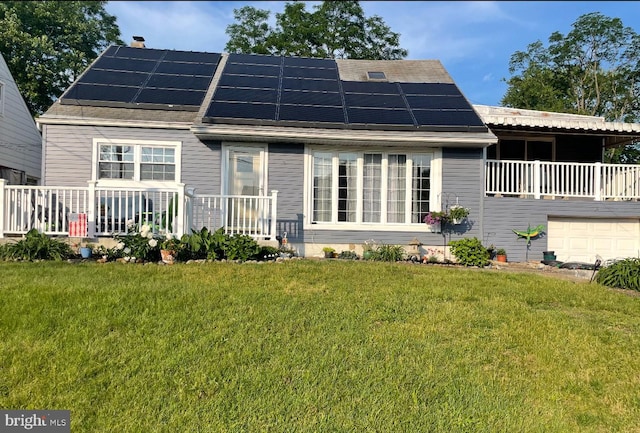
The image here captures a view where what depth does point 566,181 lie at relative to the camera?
1061cm

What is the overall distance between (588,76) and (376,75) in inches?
978

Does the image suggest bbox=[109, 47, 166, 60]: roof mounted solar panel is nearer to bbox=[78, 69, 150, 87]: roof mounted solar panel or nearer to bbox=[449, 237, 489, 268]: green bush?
bbox=[78, 69, 150, 87]: roof mounted solar panel

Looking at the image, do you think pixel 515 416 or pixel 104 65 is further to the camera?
pixel 104 65

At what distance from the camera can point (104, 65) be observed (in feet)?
37.1

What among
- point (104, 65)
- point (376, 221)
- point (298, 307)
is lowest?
point (298, 307)

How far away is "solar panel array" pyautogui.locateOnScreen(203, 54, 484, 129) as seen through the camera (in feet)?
30.8

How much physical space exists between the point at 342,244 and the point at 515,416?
272 inches

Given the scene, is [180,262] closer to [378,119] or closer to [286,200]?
[286,200]

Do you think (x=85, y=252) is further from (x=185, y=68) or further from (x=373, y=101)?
(x=373, y=101)

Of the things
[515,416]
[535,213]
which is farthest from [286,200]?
[515,416]

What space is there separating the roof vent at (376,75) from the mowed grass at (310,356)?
8.47 metres

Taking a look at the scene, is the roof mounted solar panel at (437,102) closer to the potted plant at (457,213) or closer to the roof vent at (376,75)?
the roof vent at (376,75)

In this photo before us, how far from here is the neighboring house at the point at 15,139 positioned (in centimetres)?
1413

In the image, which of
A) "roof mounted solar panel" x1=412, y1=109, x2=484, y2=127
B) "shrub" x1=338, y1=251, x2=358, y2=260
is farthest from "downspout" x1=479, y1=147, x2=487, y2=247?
"shrub" x1=338, y1=251, x2=358, y2=260
